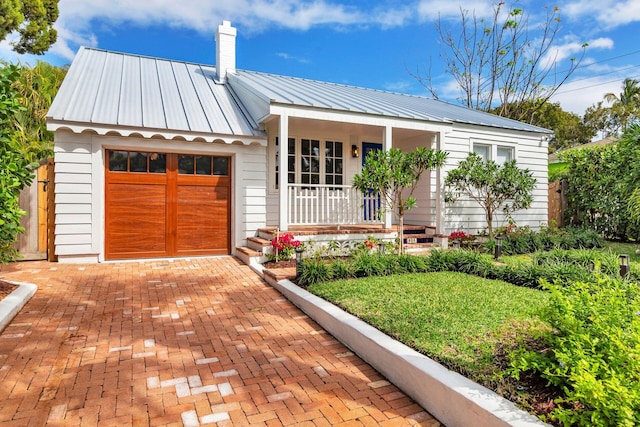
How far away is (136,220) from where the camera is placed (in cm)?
785

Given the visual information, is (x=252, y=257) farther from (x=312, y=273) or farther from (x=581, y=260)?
(x=581, y=260)

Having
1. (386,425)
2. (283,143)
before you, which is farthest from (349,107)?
(386,425)

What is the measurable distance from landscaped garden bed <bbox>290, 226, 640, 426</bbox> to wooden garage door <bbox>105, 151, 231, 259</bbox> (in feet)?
11.6

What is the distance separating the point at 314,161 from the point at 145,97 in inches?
173

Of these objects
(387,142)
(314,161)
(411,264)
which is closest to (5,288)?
(411,264)

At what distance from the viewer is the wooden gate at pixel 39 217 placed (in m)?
7.44

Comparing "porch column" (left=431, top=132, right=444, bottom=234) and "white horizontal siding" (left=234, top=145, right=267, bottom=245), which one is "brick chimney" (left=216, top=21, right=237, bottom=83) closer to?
"white horizontal siding" (left=234, top=145, right=267, bottom=245)

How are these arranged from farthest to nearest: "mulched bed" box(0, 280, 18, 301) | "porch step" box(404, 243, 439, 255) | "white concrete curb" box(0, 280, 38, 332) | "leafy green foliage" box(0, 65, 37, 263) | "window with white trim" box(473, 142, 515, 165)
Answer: "window with white trim" box(473, 142, 515, 165), "porch step" box(404, 243, 439, 255), "mulched bed" box(0, 280, 18, 301), "leafy green foliage" box(0, 65, 37, 263), "white concrete curb" box(0, 280, 38, 332)

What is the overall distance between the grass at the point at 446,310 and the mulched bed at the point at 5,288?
160 inches

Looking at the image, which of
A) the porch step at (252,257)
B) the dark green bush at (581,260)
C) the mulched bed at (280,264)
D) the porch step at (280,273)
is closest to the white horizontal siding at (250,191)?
the porch step at (252,257)

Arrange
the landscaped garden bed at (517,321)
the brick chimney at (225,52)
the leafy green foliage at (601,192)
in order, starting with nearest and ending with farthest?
the landscaped garden bed at (517,321), the leafy green foliage at (601,192), the brick chimney at (225,52)

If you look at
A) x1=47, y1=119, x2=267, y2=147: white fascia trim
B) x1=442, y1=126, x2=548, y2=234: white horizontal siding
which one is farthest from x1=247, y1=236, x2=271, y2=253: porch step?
x1=442, y1=126, x2=548, y2=234: white horizontal siding

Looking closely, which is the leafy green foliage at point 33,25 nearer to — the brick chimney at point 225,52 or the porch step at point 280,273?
the brick chimney at point 225,52

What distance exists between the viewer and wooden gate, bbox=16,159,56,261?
7.44 m
